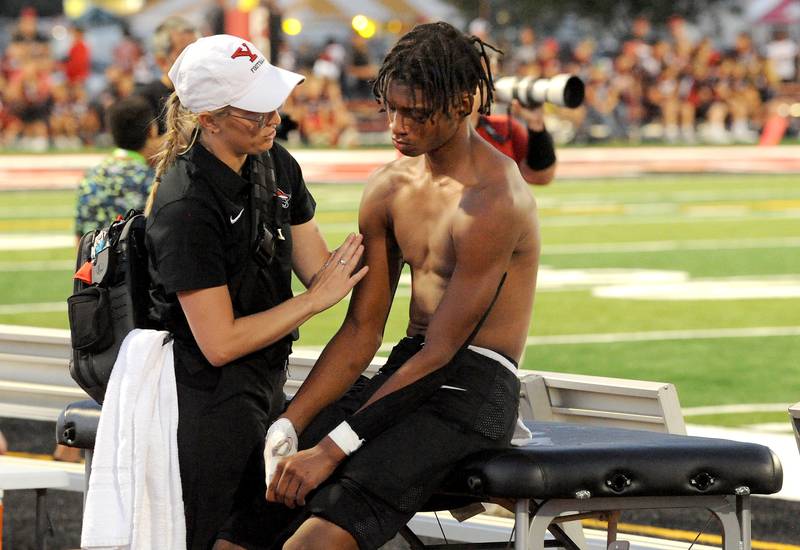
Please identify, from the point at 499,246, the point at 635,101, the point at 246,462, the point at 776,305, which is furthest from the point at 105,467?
the point at 635,101

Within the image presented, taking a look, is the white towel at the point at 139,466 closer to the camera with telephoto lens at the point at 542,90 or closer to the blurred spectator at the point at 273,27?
the camera with telephoto lens at the point at 542,90

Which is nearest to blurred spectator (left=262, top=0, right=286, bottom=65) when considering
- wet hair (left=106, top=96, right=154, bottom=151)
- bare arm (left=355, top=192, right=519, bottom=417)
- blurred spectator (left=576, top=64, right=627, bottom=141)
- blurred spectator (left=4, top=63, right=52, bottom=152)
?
blurred spectator (left=4, top=63, right=52, bottom=152)

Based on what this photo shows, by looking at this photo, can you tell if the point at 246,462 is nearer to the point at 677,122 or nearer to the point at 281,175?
the point at 281,175

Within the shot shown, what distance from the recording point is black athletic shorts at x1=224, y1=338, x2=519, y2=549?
13.7ft

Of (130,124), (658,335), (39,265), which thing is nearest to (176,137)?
(130,124)

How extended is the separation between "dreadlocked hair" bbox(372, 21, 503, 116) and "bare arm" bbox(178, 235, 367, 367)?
55 centimetres

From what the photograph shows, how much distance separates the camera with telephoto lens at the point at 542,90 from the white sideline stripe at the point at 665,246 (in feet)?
29.3

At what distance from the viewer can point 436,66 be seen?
4.37 m

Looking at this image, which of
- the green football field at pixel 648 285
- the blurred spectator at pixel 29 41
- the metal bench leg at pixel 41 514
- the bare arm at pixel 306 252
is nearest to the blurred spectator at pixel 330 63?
the blurred spectator at pixel 29 41

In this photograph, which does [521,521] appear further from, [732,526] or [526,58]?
[526,58]

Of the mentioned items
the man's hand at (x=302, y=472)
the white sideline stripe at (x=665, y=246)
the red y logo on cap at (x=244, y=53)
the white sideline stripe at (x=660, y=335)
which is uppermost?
the red y logo on cap at (x=244, y=53)

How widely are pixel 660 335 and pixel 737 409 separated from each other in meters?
2.79

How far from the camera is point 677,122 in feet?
111

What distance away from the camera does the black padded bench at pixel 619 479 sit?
4125mm
